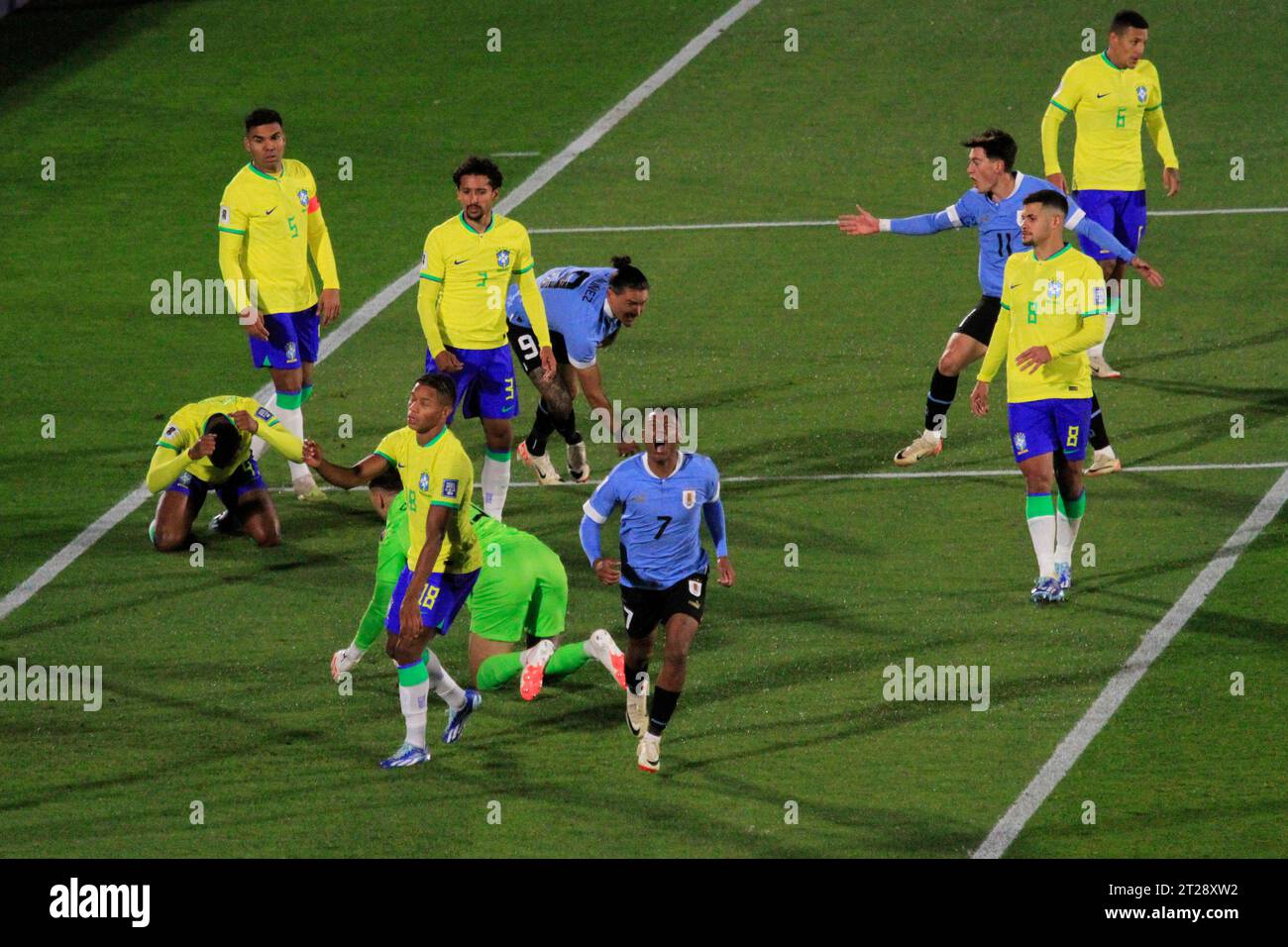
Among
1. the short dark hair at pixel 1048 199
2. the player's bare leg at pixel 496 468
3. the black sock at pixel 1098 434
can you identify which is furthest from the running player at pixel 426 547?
the black sock at pixel 1098 434

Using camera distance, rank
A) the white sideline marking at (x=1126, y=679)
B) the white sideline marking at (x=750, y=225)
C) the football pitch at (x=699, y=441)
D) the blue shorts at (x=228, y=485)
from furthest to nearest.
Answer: the white sideline marking at (x=750, y=225), the blue shorts at (x=228, y=485), the football pitch at (x=699, y=441), the white sideline marking at (x=1126, y=679)

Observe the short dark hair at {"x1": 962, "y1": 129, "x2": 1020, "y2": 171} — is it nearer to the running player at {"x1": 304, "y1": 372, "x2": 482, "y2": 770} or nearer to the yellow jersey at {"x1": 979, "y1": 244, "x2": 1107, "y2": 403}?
the yellow jersey at {"x1": 979, "y1": 244, "x2": 1107, "y2": 403}

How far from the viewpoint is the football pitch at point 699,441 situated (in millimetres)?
12305

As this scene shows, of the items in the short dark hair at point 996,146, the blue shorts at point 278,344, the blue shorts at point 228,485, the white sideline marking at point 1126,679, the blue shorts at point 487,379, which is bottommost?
the white sideline marking at point 1126,679

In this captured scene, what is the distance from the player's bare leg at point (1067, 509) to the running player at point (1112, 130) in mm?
4879

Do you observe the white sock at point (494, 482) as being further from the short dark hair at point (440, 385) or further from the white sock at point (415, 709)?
the white sock at point (415, 709)

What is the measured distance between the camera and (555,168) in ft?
86.0

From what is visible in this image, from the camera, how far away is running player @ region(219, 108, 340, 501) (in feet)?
55.2

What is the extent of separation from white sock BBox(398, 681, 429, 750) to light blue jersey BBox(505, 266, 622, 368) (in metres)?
4.69

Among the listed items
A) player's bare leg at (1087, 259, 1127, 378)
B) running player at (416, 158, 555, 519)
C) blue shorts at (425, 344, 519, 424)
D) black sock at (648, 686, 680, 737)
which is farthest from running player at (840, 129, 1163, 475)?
black sock at (648, 686, 680, 737)

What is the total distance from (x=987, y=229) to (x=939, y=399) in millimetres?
1510

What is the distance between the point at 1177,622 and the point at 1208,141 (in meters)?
12.7
